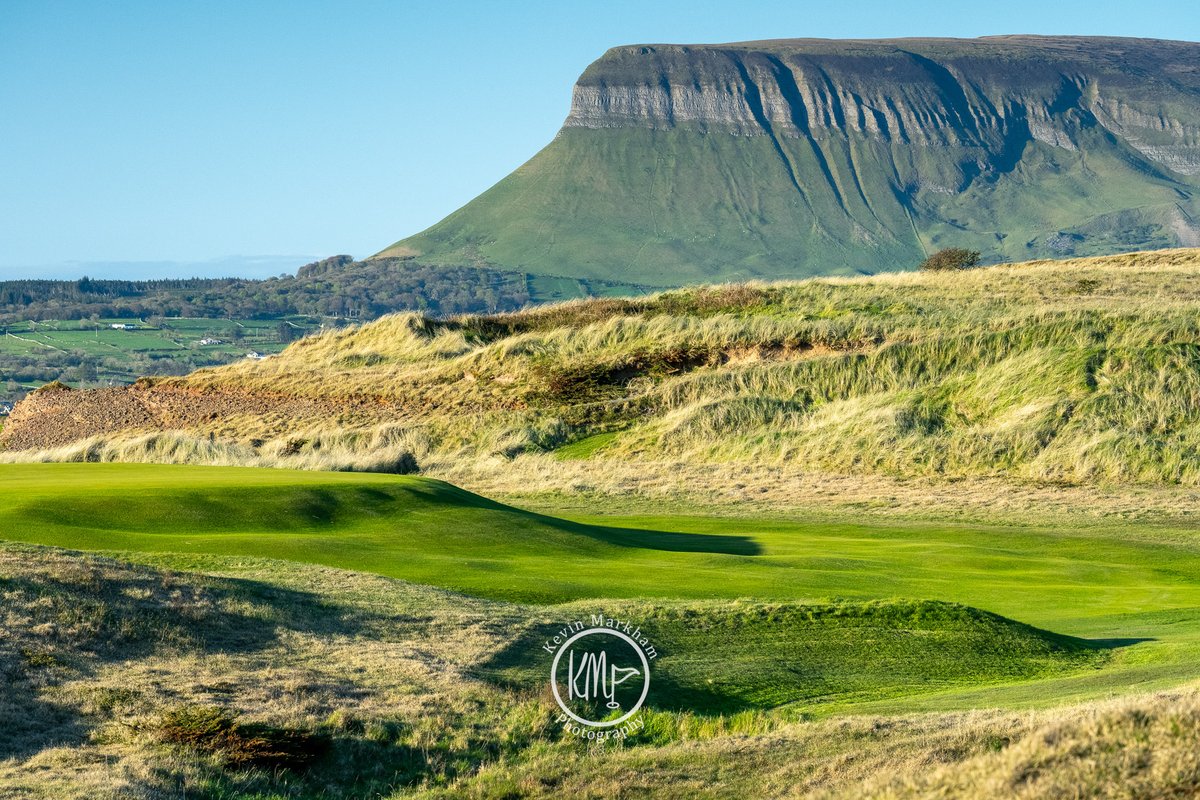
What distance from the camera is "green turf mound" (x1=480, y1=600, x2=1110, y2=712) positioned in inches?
532

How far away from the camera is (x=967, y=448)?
35531mm

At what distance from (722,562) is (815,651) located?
19.7 ft

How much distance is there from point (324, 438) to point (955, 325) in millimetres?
19388

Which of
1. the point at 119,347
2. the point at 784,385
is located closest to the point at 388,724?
the point at 784,385

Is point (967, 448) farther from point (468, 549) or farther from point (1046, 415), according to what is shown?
point (468, 549)

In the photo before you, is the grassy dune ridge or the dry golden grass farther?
the grassy dune ridge

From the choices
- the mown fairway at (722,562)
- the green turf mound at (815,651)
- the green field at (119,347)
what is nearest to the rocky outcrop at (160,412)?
the mown fairway at (722,562)

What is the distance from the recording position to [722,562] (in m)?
21.2

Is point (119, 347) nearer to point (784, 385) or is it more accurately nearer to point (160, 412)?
point (160, 412)

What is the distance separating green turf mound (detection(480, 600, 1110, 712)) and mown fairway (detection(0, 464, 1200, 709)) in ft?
0.15

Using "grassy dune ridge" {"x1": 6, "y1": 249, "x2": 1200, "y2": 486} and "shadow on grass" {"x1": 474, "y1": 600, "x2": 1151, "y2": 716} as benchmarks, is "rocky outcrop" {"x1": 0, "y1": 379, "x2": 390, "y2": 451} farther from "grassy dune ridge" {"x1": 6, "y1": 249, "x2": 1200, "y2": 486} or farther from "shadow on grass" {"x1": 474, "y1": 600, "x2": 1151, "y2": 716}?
"shadow on grass" {"x1": 474, "y1": 600, "x2": 1151, "y2": 716}

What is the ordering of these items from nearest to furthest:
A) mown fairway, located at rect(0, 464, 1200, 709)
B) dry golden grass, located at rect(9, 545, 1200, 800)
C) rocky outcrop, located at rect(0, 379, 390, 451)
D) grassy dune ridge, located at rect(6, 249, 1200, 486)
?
dry golden grass, located at rect(9, 545, 1200, 800), mown fairway, located at rect(0, 464, 1200, 709), grassy dune ridge, located at rect(6, 249, 1200, 486), rocky outcrop, located at rect(0, 379, 390, 451)

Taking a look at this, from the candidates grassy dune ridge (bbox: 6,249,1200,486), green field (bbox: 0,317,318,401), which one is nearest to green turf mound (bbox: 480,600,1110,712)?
grassy dune ridge (bbox: 6,249,1200,486)

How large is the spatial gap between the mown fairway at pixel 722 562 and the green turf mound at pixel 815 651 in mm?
47
